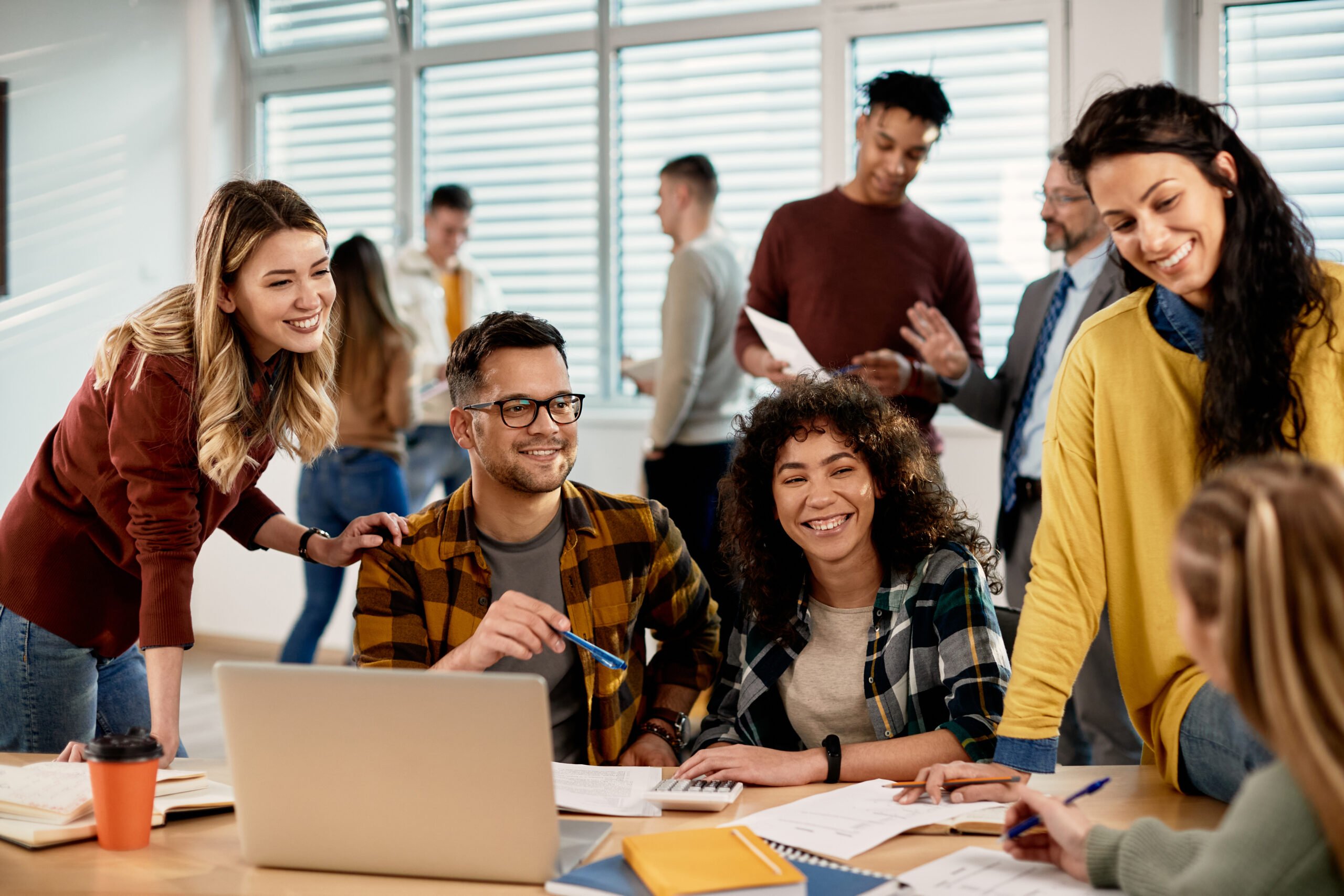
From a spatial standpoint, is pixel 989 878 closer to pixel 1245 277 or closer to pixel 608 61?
pixel 1245 277

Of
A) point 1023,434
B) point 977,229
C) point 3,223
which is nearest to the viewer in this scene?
point 1023,434

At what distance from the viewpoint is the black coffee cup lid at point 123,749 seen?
1.29 m

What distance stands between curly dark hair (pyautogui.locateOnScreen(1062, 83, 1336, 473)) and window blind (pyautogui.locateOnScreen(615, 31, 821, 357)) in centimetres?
283

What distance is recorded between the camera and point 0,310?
457cm

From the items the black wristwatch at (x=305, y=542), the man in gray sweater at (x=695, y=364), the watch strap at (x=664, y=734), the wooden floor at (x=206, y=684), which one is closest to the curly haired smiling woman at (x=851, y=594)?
the watch strap at (x=664, y=734)

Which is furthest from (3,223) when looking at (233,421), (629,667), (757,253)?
(629,667)

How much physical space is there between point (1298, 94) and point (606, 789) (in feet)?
11.5

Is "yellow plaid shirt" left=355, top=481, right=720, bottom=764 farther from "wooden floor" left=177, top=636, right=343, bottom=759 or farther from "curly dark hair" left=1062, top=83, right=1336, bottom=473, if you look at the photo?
"wooden floor" left=177, top=636, right=343, bottom=759

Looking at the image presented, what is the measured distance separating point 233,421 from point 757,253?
170 centimetres

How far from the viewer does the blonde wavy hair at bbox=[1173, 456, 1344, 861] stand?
0.86m

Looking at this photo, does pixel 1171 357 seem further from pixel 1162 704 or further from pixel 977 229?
pixel 977 229

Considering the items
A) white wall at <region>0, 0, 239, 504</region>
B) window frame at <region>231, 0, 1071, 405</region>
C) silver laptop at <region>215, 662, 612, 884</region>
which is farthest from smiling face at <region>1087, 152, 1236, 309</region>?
white wall at <region>0, 0, 239, 504</region>

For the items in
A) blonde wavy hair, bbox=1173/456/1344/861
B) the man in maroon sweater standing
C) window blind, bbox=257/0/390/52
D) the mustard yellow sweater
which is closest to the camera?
blonde wavy hair, bbox=1173/456/1344/861

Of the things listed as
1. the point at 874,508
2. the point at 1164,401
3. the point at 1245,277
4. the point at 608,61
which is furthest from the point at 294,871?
the point at 608,61
